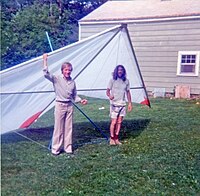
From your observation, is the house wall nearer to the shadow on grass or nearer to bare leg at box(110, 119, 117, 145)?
the shadow on grass

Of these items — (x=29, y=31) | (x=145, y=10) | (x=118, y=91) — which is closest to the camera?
(x=118, y=91)

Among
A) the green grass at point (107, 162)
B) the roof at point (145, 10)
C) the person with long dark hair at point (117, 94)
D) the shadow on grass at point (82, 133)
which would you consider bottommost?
the shadow on grass at point (82, 133)

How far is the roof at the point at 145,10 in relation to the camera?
57.4 feet

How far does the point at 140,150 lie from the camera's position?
294 inches

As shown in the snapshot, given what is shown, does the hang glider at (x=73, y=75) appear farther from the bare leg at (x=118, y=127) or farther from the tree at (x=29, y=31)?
the tree at (x=29, y=31)

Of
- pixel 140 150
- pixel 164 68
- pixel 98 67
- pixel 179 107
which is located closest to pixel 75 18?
pixel 164 68

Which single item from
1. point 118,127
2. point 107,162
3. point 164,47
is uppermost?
point 164,47

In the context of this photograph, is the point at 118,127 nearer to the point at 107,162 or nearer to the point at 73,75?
the point at 107,162

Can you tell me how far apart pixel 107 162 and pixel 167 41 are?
38.7 ft

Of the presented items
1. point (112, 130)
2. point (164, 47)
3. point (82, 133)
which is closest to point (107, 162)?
point (112, 130)

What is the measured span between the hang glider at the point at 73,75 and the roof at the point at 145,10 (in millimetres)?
8575

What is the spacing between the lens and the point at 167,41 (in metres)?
17.6

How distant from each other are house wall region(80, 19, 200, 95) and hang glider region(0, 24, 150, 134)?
7725 mm

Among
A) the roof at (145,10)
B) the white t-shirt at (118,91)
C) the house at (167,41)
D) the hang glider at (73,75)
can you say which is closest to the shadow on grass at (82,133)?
the hang glider at (73,75)
